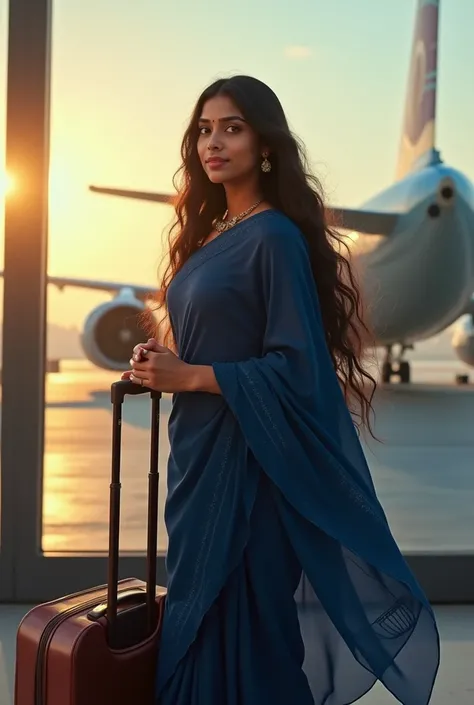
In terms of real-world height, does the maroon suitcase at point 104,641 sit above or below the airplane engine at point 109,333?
below

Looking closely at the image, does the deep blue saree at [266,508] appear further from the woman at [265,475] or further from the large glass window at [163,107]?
the large glass window at [163,107]

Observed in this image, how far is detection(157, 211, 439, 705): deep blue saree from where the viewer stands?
1092 mm

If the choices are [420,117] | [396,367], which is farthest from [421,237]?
[396,367]

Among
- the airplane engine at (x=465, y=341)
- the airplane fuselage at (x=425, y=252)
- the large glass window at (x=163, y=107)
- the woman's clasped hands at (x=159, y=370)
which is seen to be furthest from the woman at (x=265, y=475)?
the airplane engine at (x=465, y=341)

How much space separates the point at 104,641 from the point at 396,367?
9.80 m

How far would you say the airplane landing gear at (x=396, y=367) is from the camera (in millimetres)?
10181

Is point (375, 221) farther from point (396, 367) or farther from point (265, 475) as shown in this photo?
point (265, 475)

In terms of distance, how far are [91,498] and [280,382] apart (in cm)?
215

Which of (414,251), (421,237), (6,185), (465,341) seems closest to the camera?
(6,185)

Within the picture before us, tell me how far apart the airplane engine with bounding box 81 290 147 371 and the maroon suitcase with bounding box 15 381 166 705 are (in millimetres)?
5916

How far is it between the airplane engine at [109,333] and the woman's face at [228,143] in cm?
591

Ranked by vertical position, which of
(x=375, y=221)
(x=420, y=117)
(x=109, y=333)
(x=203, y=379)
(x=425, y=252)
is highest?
(x=420, y=117)

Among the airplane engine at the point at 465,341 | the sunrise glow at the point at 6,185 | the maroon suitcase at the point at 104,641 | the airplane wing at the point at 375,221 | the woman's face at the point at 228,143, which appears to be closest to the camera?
the maroon suitcase at the point at 104,641

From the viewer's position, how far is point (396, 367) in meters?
10.6
